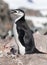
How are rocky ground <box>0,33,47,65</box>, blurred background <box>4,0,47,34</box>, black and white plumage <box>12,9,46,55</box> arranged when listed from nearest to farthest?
rocky ground <box>0,33,47,65</box> → black and white plumage <box>12,9,46,55</box> → blurred background <box>4,0,47,34</box>

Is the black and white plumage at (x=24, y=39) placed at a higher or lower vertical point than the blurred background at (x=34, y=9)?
higher

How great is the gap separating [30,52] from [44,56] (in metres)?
0.50

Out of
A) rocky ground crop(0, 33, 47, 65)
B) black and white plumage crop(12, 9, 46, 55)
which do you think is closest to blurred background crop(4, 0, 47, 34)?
rocky ground crop(0, 33, 47, 65)

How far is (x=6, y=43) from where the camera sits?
8133 millimetres

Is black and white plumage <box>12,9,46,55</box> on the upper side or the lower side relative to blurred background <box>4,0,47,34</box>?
upper

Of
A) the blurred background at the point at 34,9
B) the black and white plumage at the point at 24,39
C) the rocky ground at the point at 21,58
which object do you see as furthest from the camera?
the blurred background at the point at 34,9

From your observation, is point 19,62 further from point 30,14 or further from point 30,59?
point 30,14

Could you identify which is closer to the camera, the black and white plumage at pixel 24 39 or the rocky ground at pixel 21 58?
the rocky ground at pixel 21 58

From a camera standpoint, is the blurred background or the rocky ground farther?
the blurred background

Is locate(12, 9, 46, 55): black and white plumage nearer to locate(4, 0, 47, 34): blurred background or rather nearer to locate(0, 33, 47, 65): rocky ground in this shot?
locate(0, 33, 47, 65): rocky ground

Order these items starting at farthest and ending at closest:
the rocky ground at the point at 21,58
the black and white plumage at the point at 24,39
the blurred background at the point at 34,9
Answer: the blurred background at the point at 34,9
the black and white plumage at the point at 24,39
the rocky ground at the point at 21,58

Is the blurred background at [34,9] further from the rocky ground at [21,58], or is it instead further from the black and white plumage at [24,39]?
the black and white plumage at [24,39]

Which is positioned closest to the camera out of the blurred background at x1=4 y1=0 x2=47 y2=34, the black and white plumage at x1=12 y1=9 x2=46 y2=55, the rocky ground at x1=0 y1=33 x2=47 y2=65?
the rocky ground at x1=0 y1=33 x2=47 y2=65

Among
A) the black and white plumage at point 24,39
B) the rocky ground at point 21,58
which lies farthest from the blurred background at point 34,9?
the black and white plumage at point 24,39
